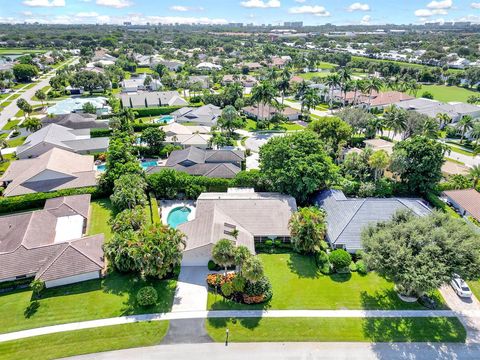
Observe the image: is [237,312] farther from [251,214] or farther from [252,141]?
[252,141]

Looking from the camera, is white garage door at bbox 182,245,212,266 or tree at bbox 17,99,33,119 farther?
tree at bbox 17,99,33,119

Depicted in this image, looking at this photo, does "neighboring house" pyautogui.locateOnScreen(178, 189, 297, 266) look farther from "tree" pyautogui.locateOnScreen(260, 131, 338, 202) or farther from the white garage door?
"tree" pyautogui.locateOnScreen(260, 131, 338, 202)

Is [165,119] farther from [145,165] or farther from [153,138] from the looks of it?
[145,165]

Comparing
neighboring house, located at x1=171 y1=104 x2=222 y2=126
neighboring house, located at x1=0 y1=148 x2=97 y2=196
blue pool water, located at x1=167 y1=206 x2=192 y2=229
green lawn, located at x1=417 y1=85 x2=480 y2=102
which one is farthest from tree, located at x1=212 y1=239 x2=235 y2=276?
green lawn, located at x1=417 y1=85 x2=480 y2=102

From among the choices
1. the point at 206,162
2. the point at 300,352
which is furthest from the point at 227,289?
the point at 206,162

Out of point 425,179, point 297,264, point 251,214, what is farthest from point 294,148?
point 425,179

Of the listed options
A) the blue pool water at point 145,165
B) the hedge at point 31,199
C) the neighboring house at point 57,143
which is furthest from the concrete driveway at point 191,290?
the neighboring house at point 57,143
